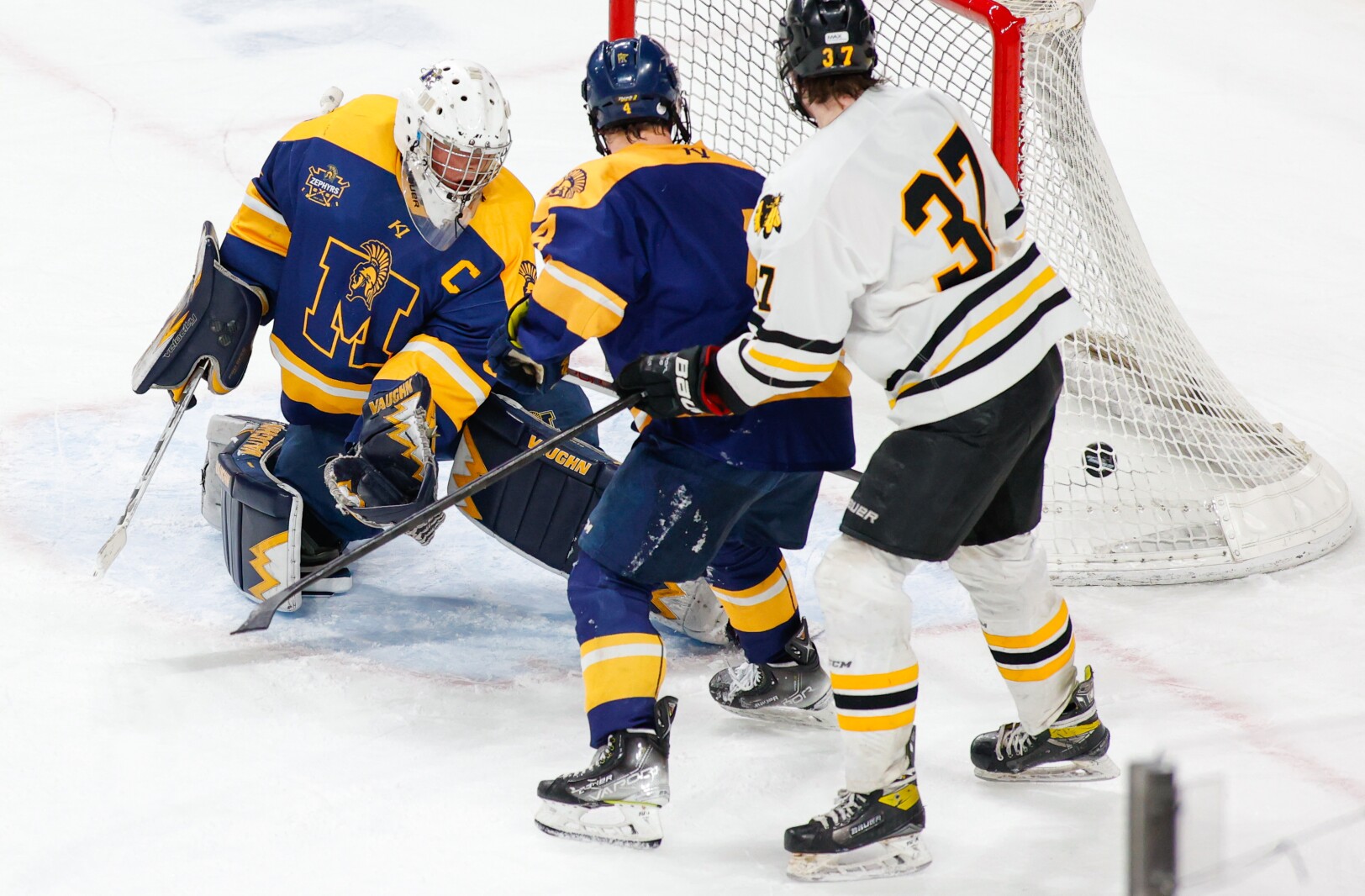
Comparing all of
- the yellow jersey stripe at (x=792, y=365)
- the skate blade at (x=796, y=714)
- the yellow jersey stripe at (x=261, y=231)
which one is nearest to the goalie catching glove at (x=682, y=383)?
the yellow jersey stripe at (x=792, y=365)

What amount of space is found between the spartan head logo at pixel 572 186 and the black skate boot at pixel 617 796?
846mm

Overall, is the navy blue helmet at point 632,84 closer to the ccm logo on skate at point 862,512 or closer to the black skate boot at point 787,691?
the ccm logo on skate at point 862,512

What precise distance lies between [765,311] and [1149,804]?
1.04m

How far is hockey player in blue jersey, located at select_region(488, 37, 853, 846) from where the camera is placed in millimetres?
2352

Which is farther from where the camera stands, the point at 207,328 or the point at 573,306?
the point at 207,328

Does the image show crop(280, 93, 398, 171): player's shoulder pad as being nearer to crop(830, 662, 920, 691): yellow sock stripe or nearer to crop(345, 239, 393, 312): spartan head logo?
crop(345, 239, 393, 312): spartan head logo

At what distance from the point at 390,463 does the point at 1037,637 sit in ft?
4.09

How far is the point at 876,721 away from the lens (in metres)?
2.27

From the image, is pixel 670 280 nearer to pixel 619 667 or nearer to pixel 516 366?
pixel 516 366

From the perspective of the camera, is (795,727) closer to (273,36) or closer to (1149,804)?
(1149,804)

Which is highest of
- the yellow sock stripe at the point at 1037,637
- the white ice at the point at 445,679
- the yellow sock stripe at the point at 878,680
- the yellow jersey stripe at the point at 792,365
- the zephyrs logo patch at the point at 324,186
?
the zephyrs logo patch at the point at 324,186

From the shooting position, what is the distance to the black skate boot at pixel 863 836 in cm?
230

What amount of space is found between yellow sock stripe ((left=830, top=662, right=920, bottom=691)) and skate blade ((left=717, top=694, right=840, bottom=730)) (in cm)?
55

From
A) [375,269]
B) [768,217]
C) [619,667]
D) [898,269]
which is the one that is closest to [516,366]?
[375,269]
